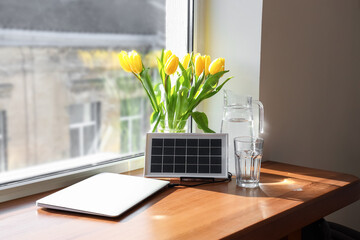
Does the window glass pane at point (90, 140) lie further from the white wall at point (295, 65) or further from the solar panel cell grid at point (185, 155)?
the white wall at point (295, 65)

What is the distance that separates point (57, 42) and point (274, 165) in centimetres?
79

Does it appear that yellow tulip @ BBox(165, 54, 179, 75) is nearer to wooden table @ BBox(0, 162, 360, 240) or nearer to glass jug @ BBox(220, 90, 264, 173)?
glass jug @ BBox(220, 90, 264, 173)

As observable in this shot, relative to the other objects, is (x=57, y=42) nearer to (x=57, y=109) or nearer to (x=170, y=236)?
(x=57, y=109)

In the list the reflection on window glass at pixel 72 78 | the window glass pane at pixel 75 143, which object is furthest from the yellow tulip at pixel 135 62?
the window glass pane at pixel 75 143

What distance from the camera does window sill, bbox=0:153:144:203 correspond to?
1.24 m

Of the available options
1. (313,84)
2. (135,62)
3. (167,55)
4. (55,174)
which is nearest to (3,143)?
(55,174)

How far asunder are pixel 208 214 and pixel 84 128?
59cm

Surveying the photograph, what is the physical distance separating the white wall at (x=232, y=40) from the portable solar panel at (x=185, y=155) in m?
0.29

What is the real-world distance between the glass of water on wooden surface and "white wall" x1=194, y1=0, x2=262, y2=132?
30 centimetres

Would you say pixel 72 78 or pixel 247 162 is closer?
pixel 247 162

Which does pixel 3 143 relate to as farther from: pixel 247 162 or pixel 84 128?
pixel 247 162

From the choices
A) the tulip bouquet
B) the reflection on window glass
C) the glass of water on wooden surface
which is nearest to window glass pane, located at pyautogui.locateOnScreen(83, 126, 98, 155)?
the reflection on window glass

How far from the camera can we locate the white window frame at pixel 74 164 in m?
1.26

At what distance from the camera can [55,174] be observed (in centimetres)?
134
